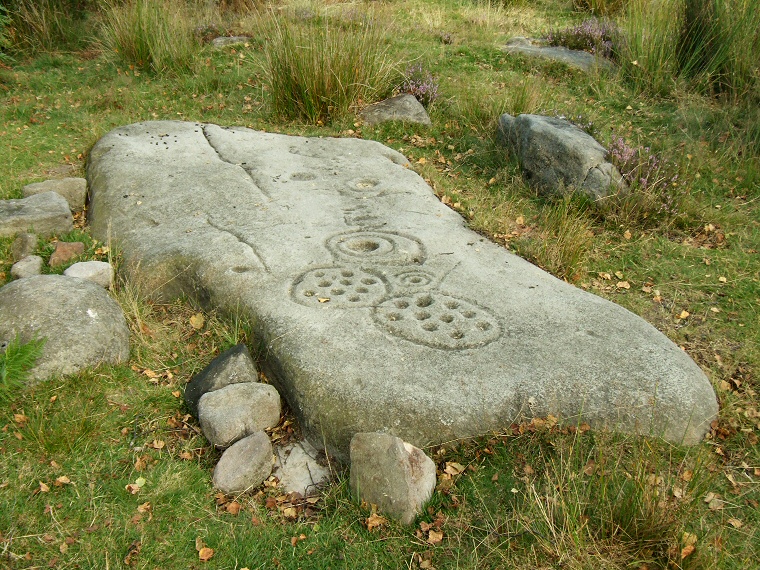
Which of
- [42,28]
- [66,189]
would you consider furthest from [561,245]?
[42,28]

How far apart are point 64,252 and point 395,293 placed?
1.98m

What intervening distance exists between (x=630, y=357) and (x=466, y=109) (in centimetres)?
367

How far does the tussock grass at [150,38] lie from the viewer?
6957 millimetres

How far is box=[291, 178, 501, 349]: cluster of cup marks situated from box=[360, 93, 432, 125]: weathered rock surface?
2460 mm

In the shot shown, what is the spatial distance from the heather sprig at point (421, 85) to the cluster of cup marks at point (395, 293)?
286cm

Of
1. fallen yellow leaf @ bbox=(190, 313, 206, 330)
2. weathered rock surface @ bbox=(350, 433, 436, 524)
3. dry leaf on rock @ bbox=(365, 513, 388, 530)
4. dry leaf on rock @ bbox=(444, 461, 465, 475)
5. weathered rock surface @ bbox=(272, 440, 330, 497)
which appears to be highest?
weathered rock surface @ bbox=(350, 433, 436, 524)

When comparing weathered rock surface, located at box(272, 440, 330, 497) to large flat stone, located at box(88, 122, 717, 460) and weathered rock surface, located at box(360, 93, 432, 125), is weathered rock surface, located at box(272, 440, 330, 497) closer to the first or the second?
large flat stone, located at box(88, 122, 717, 460)

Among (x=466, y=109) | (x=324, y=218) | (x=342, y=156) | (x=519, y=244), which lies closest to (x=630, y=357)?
(x=519, y=244)

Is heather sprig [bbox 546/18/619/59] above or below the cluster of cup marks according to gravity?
above

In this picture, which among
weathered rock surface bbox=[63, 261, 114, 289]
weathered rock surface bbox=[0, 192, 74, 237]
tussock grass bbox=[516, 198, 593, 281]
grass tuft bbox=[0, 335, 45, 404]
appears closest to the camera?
grass tuft bbox=[0, 335, 45, 404]

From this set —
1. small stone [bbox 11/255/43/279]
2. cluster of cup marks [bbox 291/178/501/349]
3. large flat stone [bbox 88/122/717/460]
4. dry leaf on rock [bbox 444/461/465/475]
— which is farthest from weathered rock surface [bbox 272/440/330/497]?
small stone [bbox 11/255/43/279]

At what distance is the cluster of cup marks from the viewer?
303 centimetres

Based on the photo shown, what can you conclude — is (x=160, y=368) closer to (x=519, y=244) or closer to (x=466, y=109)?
(x=519, y=244)

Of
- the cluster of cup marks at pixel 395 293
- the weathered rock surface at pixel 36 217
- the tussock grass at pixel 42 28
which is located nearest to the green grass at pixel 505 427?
the weathered rock surface at pixel 36 217
